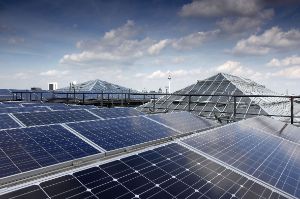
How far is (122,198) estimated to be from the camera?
9.80 feet

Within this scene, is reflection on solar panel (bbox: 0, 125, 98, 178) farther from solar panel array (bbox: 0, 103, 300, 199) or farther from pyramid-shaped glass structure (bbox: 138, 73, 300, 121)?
pyramid-shaped glass structure (bbox: 138, 73, 300, 121)

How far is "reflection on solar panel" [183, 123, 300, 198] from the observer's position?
4.74m

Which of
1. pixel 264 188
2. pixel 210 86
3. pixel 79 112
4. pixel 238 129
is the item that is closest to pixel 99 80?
pixel 210 86

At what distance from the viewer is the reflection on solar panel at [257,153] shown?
4.74 m

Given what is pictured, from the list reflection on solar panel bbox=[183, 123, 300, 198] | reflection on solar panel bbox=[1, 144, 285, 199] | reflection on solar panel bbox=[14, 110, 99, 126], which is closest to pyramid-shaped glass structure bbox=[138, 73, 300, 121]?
reflection on solar panel bbox=[14, 110, 99, 126]

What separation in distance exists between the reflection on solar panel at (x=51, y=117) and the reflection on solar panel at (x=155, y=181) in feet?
Result: 15.7

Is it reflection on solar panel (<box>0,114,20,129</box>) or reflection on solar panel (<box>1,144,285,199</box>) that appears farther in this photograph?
reflection on solar panel (<box>0,114,20,129</box>)

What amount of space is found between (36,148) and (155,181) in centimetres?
239

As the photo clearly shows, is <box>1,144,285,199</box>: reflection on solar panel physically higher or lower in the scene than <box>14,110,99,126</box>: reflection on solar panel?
lower

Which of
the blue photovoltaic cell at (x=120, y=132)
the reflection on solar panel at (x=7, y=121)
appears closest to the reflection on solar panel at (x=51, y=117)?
the reflection on solar panel at (x=7, y=121)

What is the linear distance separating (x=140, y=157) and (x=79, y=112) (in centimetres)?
705

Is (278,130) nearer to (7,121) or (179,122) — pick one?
(179,122)

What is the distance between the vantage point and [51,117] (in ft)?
30.5

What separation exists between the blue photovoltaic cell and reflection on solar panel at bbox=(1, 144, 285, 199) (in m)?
1.10
